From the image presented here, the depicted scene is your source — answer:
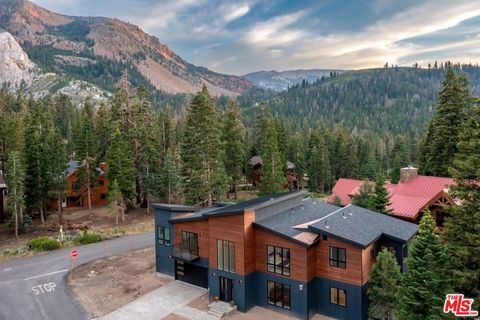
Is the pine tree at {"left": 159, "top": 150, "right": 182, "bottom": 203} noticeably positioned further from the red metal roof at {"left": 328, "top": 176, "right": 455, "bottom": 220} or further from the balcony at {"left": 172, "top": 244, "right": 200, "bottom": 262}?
the red metal roof at {"left": 328, "top": 176, "right": 455, "bottom": 220}

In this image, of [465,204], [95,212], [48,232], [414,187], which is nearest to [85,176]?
[95,212]

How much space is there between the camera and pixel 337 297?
21.4 metres

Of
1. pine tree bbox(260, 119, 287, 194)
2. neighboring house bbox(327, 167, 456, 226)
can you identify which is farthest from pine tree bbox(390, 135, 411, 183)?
pine tree bbox(260, 119, 287, 194)

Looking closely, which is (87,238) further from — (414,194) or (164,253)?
(414,194)

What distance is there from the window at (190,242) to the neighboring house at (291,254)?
102 mm

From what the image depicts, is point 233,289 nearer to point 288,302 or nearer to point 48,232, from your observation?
point 288,302

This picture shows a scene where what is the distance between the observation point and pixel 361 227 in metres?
22.5

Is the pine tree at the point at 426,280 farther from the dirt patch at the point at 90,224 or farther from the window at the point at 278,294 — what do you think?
the dirt patch at the point at 90,224

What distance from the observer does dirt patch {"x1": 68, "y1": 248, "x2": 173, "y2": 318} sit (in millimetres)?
23984

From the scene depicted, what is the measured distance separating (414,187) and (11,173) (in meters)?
42.0

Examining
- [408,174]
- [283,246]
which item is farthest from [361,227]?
[408,174]

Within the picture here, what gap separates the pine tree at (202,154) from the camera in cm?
4131

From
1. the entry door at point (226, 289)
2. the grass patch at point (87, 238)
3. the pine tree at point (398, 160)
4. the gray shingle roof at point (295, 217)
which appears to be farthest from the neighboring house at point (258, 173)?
the entry door at point (226, 289)

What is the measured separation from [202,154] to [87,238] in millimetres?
15101
